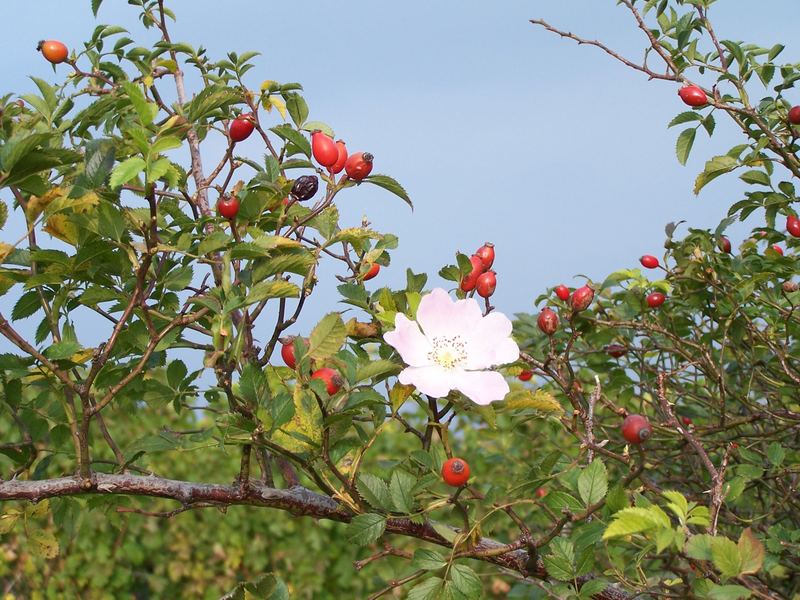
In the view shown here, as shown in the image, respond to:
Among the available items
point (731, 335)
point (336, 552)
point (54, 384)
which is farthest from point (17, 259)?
point (336, 552)

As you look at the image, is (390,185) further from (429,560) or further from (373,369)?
(429,560)

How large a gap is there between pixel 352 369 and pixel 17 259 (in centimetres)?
76

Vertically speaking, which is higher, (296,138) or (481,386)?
(296,138)

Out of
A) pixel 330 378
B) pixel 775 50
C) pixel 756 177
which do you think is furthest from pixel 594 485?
pixel 775 50

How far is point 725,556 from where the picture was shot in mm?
1405

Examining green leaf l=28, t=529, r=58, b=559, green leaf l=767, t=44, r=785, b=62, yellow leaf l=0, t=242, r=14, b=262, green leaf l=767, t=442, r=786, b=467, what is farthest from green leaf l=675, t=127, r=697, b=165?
green leaf l=28, t=529, r=58, b=559

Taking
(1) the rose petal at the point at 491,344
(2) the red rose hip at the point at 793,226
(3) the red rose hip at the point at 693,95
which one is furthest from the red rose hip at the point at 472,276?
(2) the red rose hip at the point at 793,226

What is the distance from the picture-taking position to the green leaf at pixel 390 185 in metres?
1.88

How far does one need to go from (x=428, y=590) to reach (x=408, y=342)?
436 millimetres

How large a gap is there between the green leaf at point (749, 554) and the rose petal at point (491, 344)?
19.3 inches

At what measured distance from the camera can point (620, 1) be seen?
2908mm

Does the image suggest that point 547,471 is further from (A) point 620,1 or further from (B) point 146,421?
(B) point 146,421

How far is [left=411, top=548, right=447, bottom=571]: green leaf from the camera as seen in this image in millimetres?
1636

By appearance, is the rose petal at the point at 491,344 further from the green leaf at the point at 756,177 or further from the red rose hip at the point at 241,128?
the green leaf at the point at 756,177
